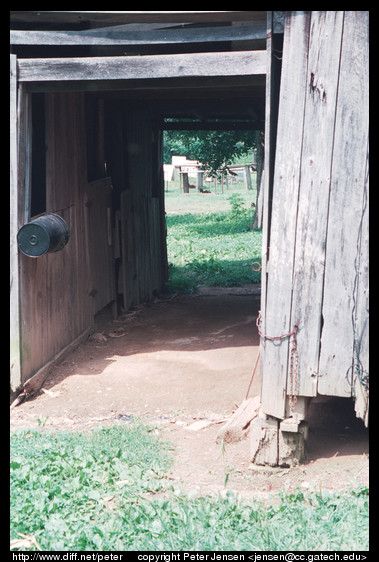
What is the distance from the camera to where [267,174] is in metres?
4.97

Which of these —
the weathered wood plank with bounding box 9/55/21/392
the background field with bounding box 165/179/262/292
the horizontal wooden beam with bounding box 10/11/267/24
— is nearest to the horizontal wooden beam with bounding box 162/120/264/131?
the background field with bounding box 165/179/262/292

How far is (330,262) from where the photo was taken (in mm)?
4684

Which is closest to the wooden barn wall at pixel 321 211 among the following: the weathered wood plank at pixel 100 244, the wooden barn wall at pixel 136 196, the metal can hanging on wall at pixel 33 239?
the metal can hanging on wall at pixel 33 239

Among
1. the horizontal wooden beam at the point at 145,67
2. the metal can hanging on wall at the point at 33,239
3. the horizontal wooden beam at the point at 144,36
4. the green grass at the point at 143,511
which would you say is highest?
the horizontal wooden beam at the point at 144,36

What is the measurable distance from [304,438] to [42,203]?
148 inches

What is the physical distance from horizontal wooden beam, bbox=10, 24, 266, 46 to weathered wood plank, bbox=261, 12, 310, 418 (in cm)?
92

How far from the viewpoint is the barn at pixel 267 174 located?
459cm

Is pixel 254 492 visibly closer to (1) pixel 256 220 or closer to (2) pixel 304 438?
(2) pixel 304 438

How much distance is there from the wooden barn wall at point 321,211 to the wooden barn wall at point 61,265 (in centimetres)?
262

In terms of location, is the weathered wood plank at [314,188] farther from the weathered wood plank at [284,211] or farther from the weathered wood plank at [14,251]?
the weathered wood plank at [14,251]

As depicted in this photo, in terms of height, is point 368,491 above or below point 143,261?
below

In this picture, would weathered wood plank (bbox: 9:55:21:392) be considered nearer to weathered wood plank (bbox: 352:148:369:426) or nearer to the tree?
weathered wood plank (bbox: 352:148:369:426)

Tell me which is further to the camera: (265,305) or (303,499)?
(265,305)
